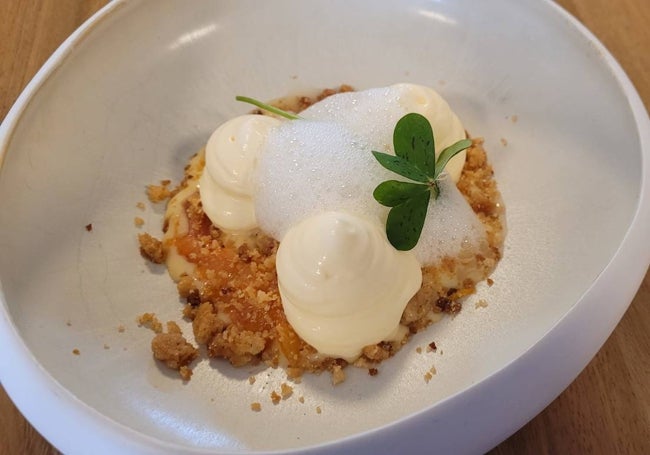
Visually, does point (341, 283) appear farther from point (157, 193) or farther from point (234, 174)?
point (157, 193)

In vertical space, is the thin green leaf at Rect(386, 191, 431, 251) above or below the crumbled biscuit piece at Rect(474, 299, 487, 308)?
above

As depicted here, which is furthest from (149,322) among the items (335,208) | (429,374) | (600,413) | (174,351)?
(600,413)

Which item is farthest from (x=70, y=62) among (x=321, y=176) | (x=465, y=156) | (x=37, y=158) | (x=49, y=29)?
(x=465, y=156)

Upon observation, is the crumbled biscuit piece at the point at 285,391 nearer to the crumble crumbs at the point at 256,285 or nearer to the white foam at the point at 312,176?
the crumble crumbs at the point at 256,285

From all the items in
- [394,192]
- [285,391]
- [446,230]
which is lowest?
[285,391]

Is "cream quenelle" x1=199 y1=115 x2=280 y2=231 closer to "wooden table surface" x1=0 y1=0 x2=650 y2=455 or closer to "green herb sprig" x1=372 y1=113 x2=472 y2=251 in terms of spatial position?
"green herb sprig" x1=372 y1=113 x2=472 y2=251

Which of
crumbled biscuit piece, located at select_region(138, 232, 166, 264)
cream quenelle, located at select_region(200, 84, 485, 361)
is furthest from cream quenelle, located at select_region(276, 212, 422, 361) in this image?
crumbled biscuit piece, located at select_region(138, 232, 166, 264)

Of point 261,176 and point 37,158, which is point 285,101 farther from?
point 37,158
